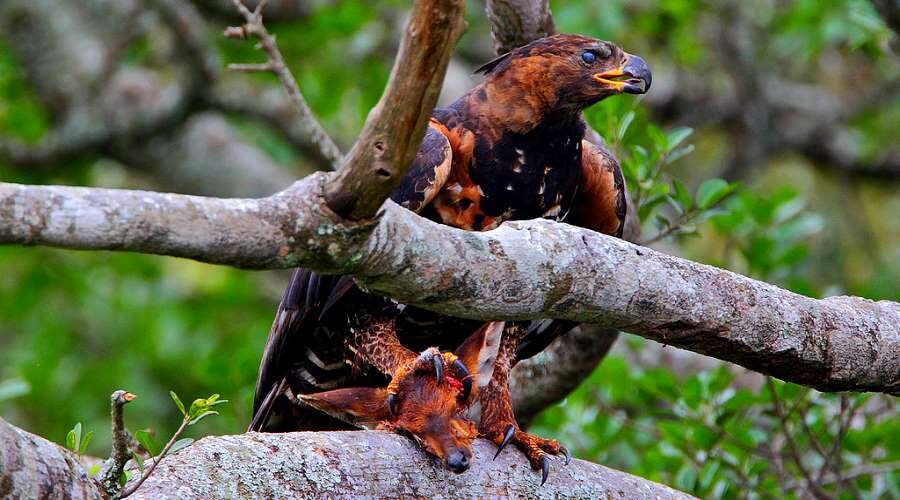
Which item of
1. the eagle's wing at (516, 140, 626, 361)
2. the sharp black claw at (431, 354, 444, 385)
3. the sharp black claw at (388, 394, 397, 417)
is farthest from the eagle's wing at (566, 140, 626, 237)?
the sharp black claw at (388, 394, 397, 417)

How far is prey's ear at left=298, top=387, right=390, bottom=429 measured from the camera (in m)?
→ 3.54

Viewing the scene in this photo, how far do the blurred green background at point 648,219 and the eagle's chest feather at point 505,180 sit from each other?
1.63 ft

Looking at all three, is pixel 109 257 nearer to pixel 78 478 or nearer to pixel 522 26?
pixel 522 26

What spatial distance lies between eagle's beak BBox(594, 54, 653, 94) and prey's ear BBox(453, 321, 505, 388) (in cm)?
83

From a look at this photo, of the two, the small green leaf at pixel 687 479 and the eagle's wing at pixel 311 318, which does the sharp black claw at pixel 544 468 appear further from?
the small green leaf at pixel 687 479

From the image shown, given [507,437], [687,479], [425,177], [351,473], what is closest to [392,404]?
[507,437]

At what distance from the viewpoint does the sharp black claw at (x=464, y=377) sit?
11.0 feet

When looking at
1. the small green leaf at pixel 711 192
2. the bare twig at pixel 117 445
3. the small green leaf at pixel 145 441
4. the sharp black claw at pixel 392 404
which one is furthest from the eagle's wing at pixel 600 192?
the bare twig at pixel 117 445

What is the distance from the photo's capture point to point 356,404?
11.9ft

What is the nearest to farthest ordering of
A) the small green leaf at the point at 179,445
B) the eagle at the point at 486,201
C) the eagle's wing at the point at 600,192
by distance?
the small green leaf at the point at 179,445 < the eagle at the point at 486,201 < the eagle's wing at the point at 600,192

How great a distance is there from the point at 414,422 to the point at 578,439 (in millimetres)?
1931

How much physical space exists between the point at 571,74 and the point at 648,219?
1164 mm

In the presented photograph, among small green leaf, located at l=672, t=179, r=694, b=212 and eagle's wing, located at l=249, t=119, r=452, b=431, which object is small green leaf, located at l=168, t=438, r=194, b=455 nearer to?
eagle's wing, located at l=249, t=119, r=452, b=431

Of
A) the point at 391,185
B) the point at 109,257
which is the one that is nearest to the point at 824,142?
the point at 109,257
